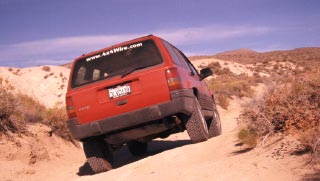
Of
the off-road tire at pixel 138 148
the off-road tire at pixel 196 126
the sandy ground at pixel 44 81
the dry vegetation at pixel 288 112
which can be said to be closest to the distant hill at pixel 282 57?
the sandy ground at pixel 44 81

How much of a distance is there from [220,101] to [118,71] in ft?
40.6

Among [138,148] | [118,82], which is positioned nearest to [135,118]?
[118,82]

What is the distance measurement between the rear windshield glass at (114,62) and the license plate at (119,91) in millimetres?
279

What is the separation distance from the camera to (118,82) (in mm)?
6383

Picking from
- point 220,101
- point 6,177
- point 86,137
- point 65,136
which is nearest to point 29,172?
point 6,177

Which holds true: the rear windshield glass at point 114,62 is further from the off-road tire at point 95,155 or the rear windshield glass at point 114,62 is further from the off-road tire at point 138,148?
the off-road tire at point 138,148

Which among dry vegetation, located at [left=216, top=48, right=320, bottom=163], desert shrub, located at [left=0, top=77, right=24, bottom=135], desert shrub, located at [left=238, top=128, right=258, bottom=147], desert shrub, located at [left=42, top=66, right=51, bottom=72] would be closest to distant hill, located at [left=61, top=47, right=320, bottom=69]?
desert shrub, located at [left=42, top=66, right=51, bottom=72]

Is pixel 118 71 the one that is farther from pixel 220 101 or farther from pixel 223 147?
pixel 220 101

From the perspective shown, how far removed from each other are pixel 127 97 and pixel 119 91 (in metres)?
0.15

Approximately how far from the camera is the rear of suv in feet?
20.6

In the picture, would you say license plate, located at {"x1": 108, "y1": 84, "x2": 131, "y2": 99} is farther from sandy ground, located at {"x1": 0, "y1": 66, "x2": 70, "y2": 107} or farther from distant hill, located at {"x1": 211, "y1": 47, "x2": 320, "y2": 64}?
distant hill, located at {"x1": 211, "y1": 47, "x2": 320, "y2": 64}

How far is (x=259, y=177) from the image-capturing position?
13.9 ft

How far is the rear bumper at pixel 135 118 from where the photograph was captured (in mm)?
6258

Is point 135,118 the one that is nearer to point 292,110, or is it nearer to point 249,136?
point 249,136
